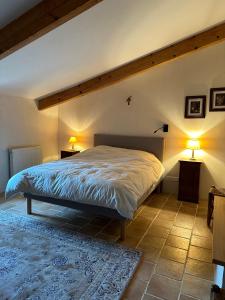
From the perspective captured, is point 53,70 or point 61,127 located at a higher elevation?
point 53,70

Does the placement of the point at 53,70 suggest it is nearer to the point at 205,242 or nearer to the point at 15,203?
the point at 15,203

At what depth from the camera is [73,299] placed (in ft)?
5.44

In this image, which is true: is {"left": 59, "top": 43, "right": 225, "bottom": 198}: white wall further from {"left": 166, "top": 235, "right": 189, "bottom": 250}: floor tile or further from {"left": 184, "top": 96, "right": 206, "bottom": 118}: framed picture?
{"left": 166, "top": 235, "right": 189, "bottom": 250}: floor tile

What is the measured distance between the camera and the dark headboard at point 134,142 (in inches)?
171

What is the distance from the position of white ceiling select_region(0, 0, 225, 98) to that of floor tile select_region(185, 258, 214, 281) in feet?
8.88

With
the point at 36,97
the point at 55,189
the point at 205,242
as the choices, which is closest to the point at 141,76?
the point at 36,97

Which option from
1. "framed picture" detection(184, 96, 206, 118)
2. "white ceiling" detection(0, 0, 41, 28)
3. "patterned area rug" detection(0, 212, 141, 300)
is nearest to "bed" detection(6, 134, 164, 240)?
"patterned area rug" detection(0, 212, 141, 300)

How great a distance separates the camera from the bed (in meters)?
2.43

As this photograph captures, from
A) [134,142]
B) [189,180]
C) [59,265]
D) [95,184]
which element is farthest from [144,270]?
[134,142]

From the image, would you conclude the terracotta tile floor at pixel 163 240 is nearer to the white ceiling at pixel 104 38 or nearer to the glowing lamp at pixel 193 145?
the glowing lamp at pixel 193 145

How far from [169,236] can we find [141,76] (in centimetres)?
313

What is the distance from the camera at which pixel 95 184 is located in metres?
2.54

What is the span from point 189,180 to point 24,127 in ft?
11.3

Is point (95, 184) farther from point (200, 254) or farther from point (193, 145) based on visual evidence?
point (193, 145)
